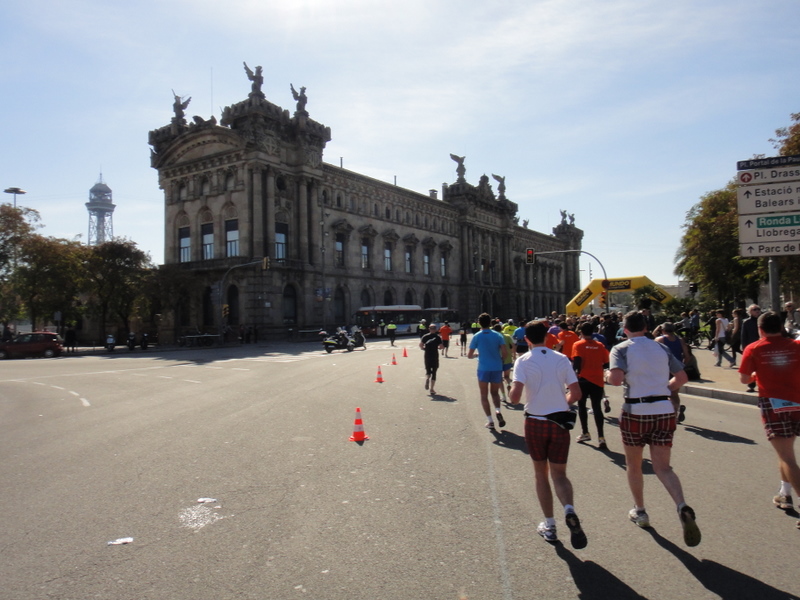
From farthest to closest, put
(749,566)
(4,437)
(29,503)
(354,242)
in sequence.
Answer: (354,242), (4,437), (29,503), (749,566)

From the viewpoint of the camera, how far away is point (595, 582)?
425cm

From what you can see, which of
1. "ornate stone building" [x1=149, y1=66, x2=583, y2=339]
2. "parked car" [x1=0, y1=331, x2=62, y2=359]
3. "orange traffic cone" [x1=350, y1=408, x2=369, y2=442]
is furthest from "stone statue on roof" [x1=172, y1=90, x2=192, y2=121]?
"orange traffic cone" [x1=350, y1=408, x2=369, y2=442]

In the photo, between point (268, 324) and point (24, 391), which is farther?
point (268, 324)

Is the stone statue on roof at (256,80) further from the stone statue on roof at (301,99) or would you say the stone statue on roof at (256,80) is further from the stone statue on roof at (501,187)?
the stone statue on roof at (501,187)

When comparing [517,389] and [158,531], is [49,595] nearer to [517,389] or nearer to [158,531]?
[158,531]

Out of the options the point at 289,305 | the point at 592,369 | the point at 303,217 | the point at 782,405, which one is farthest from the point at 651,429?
the point at 303,217

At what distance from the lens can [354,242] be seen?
59.5 m

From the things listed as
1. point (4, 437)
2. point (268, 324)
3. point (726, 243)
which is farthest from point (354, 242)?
point (4, 437)

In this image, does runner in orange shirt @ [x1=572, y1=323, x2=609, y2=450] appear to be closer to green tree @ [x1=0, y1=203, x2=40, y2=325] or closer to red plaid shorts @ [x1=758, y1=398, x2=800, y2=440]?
red plaid shorts @ [x1=758, y1=398, x2=800, y2=440]

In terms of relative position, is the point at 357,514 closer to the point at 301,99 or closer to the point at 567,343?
the point at 567,343

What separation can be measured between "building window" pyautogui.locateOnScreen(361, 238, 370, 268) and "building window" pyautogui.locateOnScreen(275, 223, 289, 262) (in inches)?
407

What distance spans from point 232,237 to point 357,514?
47584 mm

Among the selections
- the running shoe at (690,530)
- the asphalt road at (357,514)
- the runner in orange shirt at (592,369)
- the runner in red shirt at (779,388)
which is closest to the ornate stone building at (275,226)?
the asphalt road at (357,514)

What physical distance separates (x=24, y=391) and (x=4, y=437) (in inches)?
309
